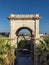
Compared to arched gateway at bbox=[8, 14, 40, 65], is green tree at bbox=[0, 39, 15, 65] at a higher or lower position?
lower

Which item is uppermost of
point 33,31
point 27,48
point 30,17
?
point 30,17

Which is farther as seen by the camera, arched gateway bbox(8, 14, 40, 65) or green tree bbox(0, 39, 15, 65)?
arched gateway bbox(8, 14, 40, 65)

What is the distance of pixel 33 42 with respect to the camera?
29.0 m

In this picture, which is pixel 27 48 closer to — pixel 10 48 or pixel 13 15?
pixel 13 15

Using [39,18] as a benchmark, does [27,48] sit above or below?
below

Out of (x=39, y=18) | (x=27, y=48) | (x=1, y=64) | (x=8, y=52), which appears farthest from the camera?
(x=27, y=48)

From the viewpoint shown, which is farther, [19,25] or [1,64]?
[19,25]

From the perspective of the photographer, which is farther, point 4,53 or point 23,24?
point 23,24

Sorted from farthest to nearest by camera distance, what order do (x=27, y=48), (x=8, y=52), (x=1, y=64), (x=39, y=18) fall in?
(x=27, y=48) → (x=39, y=18) → (x=8, y=52) → (x=1, y=64)

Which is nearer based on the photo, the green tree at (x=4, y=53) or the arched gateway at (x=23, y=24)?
the green tree at (x=4, y=53)

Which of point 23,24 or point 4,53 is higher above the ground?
point 23,24

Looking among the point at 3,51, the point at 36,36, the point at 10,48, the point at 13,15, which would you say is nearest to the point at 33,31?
the point at 36,36

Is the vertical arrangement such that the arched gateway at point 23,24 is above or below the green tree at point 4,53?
above

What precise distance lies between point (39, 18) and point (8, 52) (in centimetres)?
978
